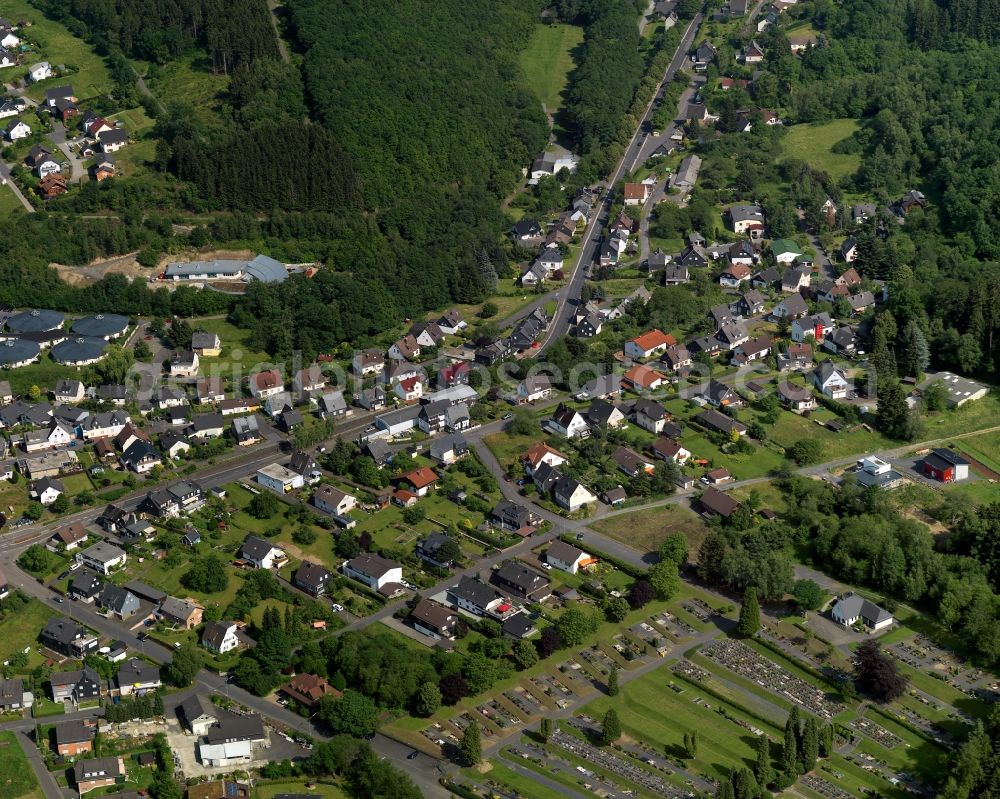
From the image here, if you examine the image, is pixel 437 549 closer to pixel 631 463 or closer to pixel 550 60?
pixel 631 463

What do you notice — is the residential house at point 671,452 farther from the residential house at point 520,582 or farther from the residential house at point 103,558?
the residential house at point 103,558

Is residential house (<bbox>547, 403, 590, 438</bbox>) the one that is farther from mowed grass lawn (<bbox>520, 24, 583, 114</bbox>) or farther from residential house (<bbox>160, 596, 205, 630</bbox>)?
mowed grass lawn (<bbox>520, 24, 583, 114</bbox>)

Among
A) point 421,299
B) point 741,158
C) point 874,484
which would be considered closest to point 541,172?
point 741,158

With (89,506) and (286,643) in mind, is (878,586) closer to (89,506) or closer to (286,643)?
(286,643)

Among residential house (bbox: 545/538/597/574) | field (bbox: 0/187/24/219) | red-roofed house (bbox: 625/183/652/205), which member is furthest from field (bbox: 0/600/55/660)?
red-roofed house (bbox: 625/183/652/205)

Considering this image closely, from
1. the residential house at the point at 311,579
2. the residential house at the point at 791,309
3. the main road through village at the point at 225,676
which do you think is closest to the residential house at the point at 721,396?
the main road through village at the point at 225,676

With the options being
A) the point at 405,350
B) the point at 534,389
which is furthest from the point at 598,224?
the point at 534,389
